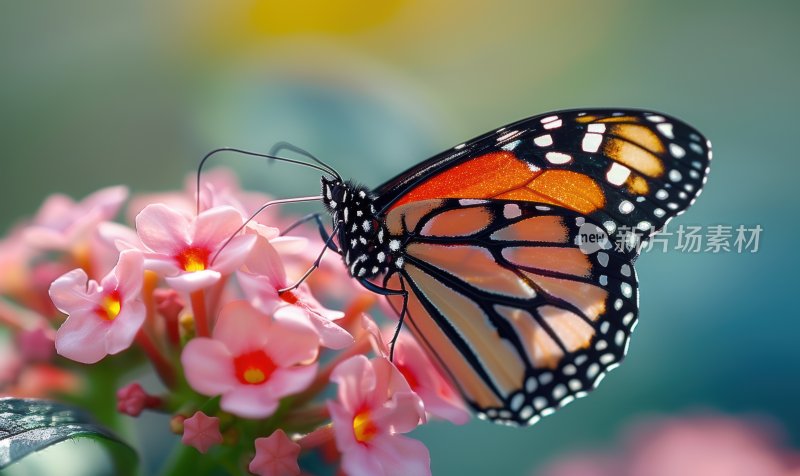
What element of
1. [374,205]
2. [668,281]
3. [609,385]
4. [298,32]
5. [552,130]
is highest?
[298,32]

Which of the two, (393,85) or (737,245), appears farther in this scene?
(393,85)

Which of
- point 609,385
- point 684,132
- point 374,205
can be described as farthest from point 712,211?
point 374,205

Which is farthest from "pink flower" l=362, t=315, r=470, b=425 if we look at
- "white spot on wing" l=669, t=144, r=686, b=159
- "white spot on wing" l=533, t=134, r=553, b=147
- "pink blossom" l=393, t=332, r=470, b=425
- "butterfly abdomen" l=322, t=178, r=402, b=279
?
"white spot on wing" l=669, t=144, r=686, b=159

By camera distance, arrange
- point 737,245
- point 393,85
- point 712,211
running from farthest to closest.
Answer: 1. point 393,85
2. point 712,211
3. point 737,245

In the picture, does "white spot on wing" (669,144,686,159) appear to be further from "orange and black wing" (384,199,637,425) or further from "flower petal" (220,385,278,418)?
"flower petal" (220,385,278,418)

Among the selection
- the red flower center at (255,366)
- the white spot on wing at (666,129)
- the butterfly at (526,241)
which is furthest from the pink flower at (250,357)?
the white spot on wing at (666,129)

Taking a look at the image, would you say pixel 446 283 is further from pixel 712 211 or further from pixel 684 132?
pixel 712 211
